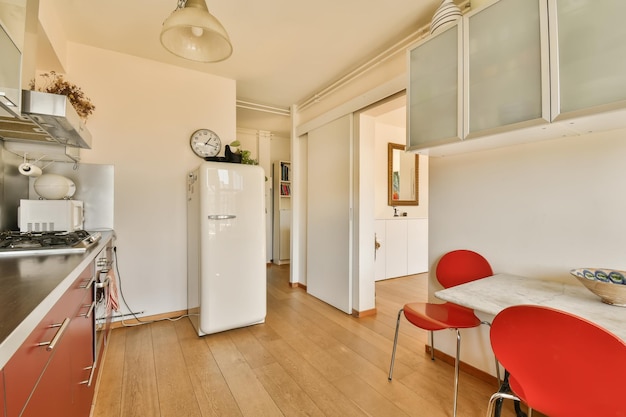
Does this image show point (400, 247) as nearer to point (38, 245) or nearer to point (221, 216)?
point (221, 216)

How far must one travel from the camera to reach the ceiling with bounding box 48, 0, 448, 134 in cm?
207

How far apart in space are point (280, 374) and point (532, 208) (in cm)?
202

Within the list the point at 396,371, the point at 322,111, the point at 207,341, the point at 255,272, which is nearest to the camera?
the point at 396,371

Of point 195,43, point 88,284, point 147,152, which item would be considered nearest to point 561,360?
point 88,284

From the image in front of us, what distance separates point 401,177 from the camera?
4723mm

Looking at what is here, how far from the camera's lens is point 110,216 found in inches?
102

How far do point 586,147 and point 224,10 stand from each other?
256cm

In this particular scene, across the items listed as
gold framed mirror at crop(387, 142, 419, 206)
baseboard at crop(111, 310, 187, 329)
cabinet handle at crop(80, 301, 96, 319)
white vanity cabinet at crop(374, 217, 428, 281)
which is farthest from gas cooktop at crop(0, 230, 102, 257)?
gold framed mirror at crop(387, 142, 419, 206)

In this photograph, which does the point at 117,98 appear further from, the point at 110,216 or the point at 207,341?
the point at 207,341

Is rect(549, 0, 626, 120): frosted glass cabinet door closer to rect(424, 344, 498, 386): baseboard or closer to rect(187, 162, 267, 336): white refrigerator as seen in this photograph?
rect(424, 344, 498, 386): baseboard

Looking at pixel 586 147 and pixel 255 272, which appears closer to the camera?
pixel 586 147

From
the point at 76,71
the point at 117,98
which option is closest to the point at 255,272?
the point at 117,98

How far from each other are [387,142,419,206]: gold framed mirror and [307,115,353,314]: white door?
59.4 inches

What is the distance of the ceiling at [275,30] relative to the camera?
6.81 ft
